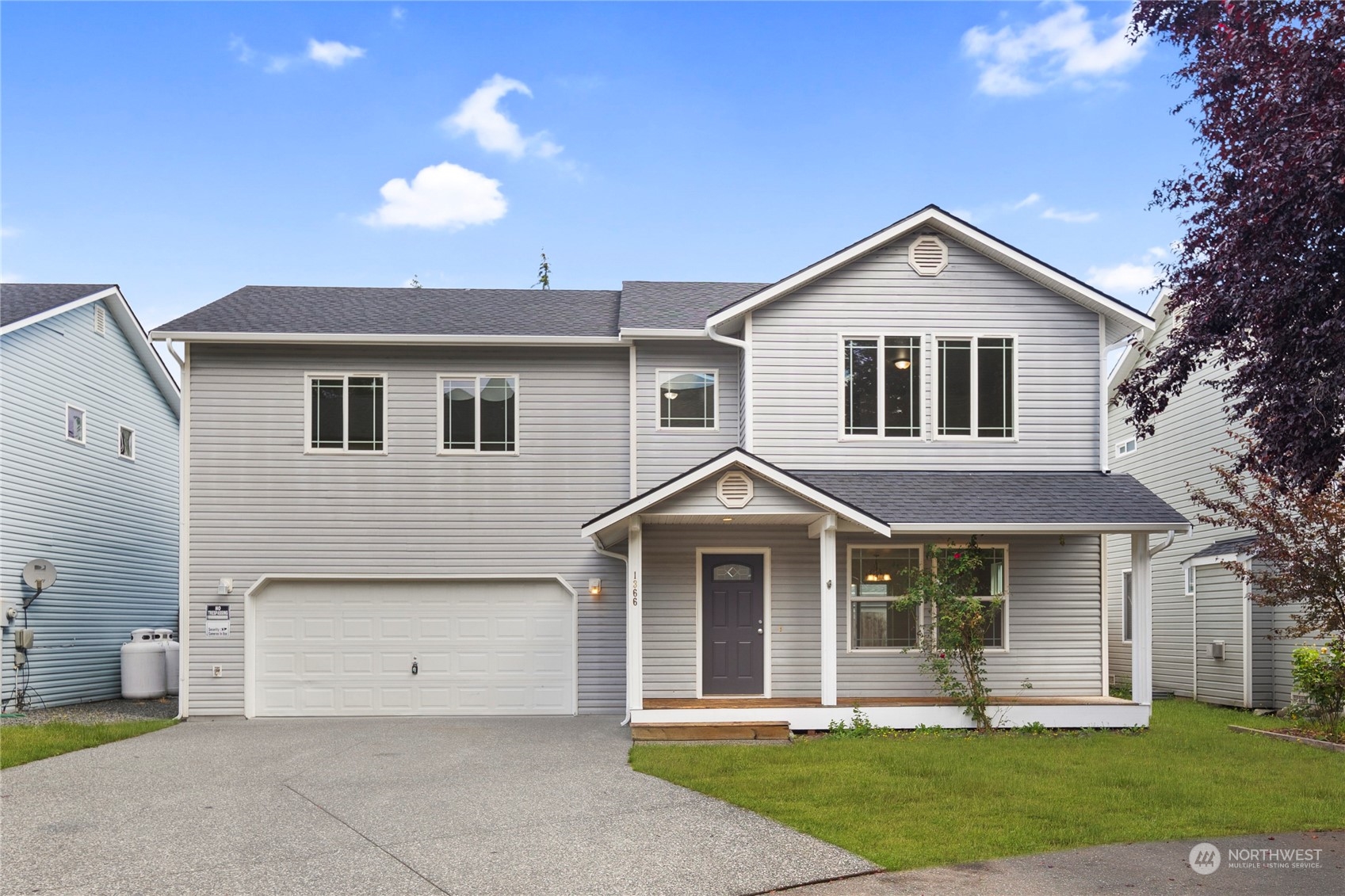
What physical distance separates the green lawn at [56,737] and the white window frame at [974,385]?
1126cm

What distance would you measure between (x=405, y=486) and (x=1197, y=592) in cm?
1321

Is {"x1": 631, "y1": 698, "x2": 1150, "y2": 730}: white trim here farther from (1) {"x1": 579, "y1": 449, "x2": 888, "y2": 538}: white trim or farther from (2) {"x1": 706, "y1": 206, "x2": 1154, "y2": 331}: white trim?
(2) {"x1": 706, "y1": 206, "x2": 1154, "y2": 331}: white trim

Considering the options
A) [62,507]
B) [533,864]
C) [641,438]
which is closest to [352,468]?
[641,438]

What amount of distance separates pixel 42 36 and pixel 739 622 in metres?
14.0

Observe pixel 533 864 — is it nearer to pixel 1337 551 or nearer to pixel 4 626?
pixel 1337 551

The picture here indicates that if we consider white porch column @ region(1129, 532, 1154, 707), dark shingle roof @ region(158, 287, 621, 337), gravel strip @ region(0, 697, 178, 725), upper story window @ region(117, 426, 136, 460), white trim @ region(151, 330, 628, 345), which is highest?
dark shingle roof @ region(158, 287, 621, 337)

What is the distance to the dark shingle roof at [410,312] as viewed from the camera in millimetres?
15461

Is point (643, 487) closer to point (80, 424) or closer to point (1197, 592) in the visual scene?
point (1197, 592)

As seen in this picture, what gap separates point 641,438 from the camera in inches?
613

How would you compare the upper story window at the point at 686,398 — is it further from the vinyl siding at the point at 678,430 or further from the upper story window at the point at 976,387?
the upper story window at the point at 976,387

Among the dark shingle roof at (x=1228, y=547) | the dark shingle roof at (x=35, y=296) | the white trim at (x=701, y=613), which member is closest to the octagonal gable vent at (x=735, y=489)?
the white trim at (x=701, y=613)

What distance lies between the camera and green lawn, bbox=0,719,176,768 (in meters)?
11.5

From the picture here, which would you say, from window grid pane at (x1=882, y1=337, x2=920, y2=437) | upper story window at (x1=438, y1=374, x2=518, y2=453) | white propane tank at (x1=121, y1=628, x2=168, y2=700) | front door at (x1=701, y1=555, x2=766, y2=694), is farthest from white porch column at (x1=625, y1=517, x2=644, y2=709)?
white propane tank at (x1=121, y1=628, x2=168, y2=700)

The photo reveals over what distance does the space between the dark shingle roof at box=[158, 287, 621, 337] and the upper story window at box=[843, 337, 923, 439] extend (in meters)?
3.68
